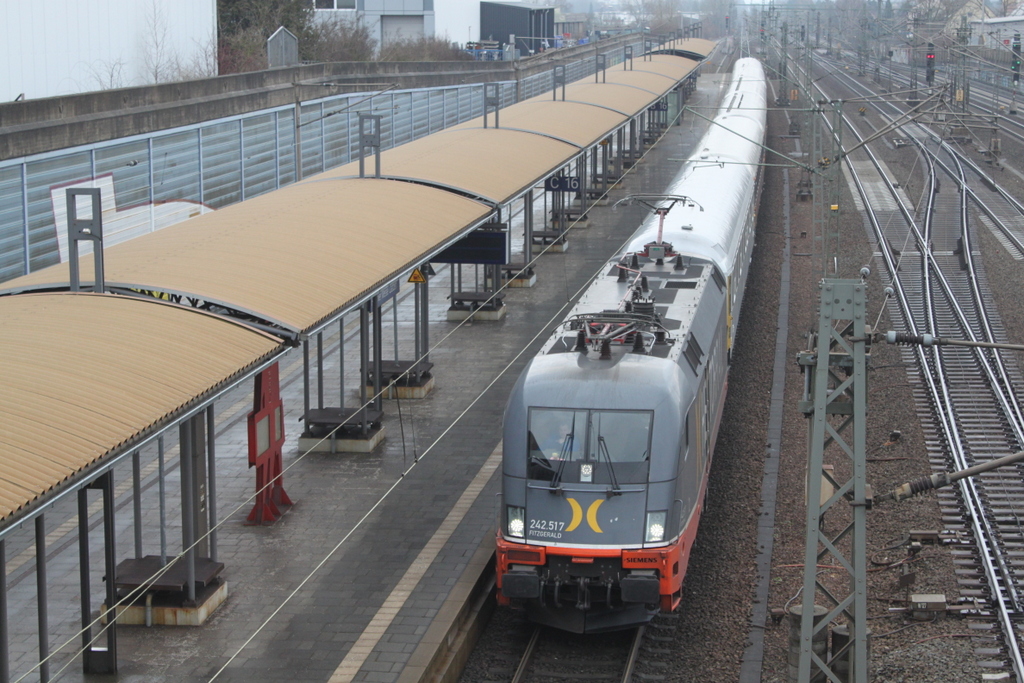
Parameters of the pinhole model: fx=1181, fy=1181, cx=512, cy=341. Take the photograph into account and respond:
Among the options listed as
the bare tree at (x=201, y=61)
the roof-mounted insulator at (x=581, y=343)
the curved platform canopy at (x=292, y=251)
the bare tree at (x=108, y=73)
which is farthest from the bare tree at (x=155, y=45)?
the roof-mounted insulator at (x=581, y=343)

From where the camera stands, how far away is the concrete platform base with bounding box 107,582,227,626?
35.8ft

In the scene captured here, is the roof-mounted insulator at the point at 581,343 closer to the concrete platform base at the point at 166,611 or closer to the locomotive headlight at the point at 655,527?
the locomotive headlight at the point at 655,527

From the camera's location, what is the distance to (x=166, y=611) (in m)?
11.0

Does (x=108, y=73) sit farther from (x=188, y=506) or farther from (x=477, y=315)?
(x=188, y=506)

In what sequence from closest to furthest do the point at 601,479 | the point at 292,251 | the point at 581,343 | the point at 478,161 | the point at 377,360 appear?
the point at 601,479, the point at 581,343, the point at 292,251, the point at 377,360, the point at 478,161

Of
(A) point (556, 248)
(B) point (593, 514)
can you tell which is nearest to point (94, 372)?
(B) point (593, 514)

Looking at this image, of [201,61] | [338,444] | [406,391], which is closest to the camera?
[338,444]

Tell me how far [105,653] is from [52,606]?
1.71 m

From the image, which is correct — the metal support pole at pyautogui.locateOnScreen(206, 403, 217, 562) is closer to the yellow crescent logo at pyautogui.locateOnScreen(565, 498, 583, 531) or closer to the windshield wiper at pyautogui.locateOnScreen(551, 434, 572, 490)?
the windshield wiper at pyautogui.locateOnScreen(551, 434, 572, 490)

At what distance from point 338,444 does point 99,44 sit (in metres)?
17.8

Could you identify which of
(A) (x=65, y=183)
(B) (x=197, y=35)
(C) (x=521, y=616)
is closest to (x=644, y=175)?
(B) (x=197, y=35)

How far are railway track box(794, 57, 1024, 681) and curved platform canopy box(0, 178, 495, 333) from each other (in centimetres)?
718

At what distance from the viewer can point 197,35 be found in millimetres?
35281

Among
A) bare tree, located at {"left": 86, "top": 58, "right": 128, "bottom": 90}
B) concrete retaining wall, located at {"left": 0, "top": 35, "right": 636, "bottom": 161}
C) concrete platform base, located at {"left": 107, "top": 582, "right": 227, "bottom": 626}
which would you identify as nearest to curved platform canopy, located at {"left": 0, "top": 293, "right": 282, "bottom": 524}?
concrete platform base, located at {"left": 107, "top": 582, "right": 227, "bottom": 626}
